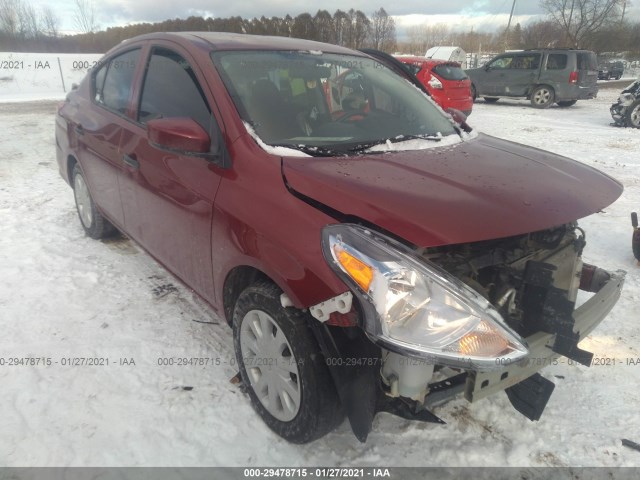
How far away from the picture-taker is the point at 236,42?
275 cm

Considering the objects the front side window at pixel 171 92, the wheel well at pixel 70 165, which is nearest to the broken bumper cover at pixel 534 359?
the front side window at pixel 171 92

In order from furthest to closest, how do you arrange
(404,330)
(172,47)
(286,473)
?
(172,47)
(286,473)
(404,330)

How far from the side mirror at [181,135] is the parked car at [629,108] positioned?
1193 centimetres

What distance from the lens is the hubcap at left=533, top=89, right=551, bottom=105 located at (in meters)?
14.7

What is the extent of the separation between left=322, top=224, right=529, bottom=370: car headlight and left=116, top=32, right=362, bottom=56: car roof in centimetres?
169

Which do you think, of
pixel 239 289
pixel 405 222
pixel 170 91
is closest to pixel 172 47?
pixel 170 91

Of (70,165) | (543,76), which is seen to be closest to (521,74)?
(543,76)

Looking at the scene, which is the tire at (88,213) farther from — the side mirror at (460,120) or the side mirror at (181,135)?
the side mirror at (460,120)

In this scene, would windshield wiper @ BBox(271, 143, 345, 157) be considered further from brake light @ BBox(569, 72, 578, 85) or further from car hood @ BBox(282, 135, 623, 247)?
brake light @ BBox(569, 72, 578, 85)

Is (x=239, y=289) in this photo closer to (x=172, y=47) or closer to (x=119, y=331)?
(x=119, y=331)

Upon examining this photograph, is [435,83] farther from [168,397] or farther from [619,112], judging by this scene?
[168,397]

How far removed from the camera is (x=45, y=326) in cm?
295

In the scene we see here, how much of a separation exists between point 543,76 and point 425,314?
15570 mm

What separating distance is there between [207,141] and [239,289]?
740mm
